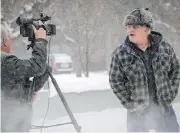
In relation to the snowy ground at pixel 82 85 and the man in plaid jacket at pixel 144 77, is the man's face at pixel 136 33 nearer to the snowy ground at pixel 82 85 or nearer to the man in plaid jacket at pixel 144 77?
the man in plaid jacket at pixel 144 77

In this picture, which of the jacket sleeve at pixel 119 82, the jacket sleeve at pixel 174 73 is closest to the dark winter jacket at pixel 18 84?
the jacket sleeve at pixel 119 82

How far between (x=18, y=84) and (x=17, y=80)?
3cm

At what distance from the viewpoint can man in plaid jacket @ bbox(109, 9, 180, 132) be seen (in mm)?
2775

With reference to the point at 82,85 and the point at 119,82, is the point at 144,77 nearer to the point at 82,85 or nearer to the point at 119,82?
the point at 119,82

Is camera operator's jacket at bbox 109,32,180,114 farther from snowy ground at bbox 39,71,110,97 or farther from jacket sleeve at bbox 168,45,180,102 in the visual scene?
snowy ground at bbox 39,71,110,97

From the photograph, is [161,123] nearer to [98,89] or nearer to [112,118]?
[112,118]

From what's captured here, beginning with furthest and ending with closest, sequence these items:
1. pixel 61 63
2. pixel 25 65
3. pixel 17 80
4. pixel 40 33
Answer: pixel 61 63 < pixel 40 33 < pixel 17 80 < pixel 25 65

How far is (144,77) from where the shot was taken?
2762 mm

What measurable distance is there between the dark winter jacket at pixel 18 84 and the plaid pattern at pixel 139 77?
600 millimetres

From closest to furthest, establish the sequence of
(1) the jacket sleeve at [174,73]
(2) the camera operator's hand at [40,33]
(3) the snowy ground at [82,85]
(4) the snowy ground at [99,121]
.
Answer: (2) the camera operator's hand at [40,33] → (1) the jacket sleeve at [174,73] → (4) the snowy ground at [99,121] → (3) the snowy ground at [82,85]

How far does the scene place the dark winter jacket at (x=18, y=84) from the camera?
2.36 meters

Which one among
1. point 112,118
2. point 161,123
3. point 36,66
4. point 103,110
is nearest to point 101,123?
point 112,118

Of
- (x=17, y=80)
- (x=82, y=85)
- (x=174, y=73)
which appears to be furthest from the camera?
(x=82, y=85)

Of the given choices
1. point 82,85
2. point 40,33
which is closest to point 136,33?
point 40,33
